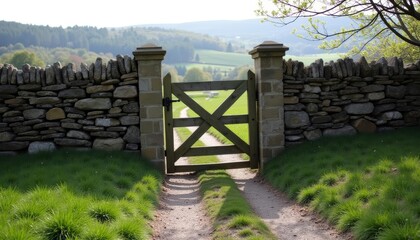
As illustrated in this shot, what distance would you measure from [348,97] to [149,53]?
15.3 ft

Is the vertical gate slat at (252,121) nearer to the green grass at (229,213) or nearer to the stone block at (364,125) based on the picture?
the green grass at (229,213)

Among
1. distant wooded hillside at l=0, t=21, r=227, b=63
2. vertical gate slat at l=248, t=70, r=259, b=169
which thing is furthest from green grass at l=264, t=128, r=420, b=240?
distant wooded hillside at l=0, t=21, r=227, b=63

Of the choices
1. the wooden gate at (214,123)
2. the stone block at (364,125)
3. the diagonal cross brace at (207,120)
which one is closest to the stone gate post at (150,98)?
the wooden gate at (214,123)

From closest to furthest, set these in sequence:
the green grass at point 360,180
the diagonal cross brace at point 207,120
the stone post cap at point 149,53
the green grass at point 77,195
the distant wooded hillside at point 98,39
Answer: the green grass at point 77,195
the green grass at point 360,180
the stone post cap at point 149,53
the diagonal cross brace at point 207,120
the distant wooded hillside at point 98,39

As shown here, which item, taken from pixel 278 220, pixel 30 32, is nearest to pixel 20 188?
pixel 278 220

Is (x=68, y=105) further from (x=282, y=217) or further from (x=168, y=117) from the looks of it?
(x=282, y=217)

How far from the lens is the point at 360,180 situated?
671 cm

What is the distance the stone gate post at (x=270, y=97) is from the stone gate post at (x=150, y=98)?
225cm

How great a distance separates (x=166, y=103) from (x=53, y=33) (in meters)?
153

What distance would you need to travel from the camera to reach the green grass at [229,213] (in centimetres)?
558

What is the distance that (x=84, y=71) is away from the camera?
9.51 meters

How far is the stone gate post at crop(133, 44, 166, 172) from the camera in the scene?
9.65 m

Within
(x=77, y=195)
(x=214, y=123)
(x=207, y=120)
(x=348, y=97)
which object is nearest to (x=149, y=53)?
(x=207, y=120)

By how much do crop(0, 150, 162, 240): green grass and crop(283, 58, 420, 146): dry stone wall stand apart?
3.60 metres
